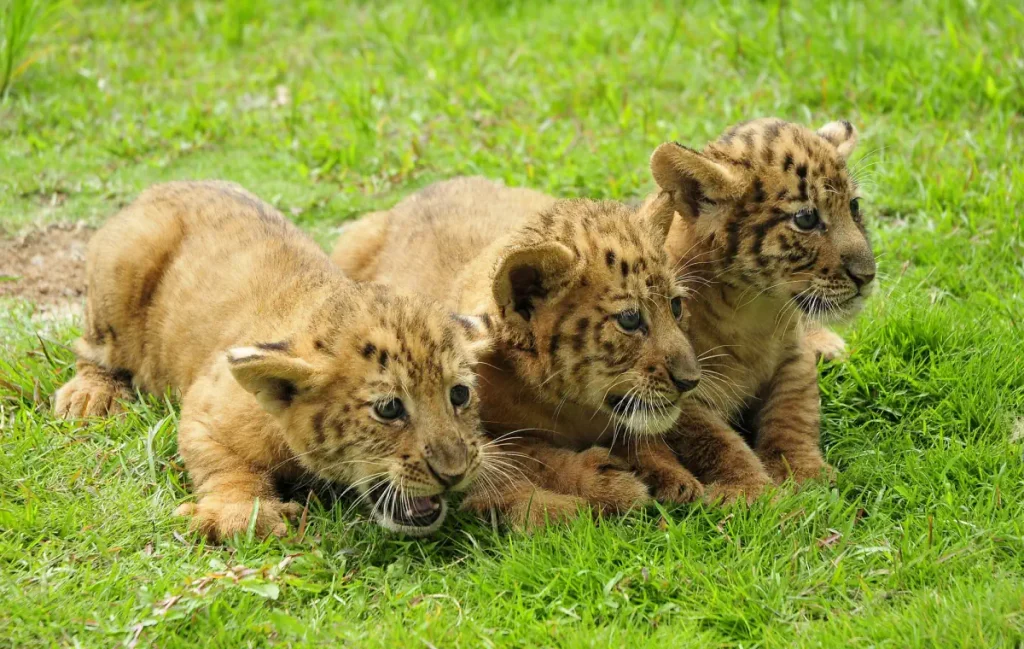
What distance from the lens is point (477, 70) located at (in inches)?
429

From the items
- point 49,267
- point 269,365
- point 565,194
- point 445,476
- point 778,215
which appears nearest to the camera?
point 269,365

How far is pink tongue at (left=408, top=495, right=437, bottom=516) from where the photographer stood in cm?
555

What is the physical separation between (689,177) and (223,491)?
9.16 ft

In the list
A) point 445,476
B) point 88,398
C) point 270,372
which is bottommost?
point 88,398

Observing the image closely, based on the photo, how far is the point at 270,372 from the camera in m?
5.30

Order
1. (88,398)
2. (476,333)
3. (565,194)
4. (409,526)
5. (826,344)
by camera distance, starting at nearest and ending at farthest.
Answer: (409,526)
(476,333)
(88,398)
(826,344)
(565,194)

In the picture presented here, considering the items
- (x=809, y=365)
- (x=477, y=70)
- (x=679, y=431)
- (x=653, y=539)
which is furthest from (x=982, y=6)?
(x=653, y=539)

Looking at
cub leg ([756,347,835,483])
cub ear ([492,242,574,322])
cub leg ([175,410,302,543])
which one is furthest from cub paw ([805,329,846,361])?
cub leg ([175,410,302,543])

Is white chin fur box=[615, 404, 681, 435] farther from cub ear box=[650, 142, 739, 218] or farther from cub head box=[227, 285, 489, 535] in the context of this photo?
cub ear box=[650, 142, 739, 218]

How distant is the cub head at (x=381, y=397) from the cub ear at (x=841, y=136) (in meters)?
2.29

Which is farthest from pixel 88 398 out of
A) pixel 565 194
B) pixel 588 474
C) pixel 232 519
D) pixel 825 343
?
pixel 825 343

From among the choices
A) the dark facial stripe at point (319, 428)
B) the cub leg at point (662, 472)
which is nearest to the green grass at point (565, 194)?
the cub leg at point (662, 472)

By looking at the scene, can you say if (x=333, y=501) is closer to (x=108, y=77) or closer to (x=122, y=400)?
(x=122, y=400)

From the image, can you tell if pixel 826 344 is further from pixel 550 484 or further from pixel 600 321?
pixel 550 484
